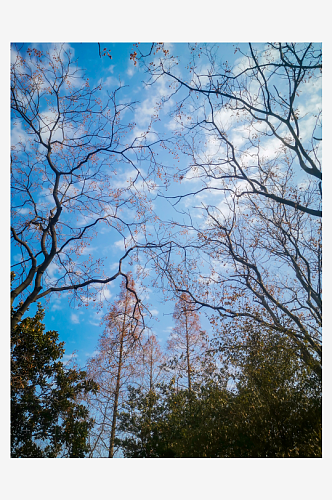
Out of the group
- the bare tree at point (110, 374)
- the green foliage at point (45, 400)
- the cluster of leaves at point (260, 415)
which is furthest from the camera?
the bare tree at point (110, 374)

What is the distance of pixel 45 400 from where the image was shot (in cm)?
483

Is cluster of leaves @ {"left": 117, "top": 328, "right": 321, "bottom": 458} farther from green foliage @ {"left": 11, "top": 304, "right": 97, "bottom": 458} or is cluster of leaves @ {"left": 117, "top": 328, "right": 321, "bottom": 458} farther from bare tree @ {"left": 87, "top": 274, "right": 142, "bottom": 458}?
green foliage @ {"left": 11, "top": 304, "right": 97, "bottom": 458}

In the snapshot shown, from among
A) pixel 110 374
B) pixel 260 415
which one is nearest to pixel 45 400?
pixel 110 374

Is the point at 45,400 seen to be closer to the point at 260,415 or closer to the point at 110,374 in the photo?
the point at 110,374

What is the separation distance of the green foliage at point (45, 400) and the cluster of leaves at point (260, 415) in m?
1.77

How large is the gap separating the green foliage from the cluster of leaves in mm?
1769

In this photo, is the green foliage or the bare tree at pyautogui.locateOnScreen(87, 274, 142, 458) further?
the bare tree at pyautogui.locateOnScreen(87, 274, 142, 458)

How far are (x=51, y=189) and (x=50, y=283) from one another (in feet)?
5.51

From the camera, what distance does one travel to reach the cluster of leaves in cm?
273

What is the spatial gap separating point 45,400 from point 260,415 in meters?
3.88

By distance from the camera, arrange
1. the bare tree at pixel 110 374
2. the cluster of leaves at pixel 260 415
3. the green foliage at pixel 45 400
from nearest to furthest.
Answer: the cluster of leaves at pixel 260 415 < the green foliage at pixel 45 400 < the bare tree at pixel 110 374

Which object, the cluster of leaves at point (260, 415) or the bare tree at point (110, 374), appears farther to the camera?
the bare tree at point (110, 374)

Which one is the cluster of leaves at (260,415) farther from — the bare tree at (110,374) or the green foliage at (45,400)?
the green foliage at (45,400)

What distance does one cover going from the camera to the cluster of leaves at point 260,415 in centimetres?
273
